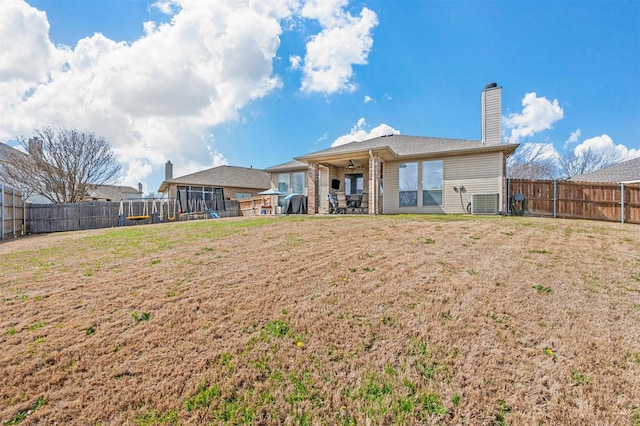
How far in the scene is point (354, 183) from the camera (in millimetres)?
15875

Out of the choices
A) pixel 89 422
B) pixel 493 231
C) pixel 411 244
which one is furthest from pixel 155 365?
pixel 493 231

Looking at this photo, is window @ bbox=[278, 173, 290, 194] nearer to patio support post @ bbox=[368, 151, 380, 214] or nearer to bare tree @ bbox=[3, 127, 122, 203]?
patio support post @ bbox=[368, 151, 380, 214]

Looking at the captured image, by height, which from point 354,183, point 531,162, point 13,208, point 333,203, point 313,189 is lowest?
point 13,208

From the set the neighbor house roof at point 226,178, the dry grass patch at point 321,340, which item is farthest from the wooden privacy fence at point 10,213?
the neighbor house roof at point 226,178

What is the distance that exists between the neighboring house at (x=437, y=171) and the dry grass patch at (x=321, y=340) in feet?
23.2

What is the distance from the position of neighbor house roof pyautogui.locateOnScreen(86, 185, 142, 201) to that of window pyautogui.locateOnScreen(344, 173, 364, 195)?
30523 mm

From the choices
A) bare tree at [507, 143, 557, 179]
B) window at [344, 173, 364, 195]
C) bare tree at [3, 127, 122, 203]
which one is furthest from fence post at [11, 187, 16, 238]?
bare tree at [507, 143, 557, 179]

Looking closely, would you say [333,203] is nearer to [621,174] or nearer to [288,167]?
[288,167]

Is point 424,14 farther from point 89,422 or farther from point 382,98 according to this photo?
point 89,422

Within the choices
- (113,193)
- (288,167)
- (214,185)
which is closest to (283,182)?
(288,167)

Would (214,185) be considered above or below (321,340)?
above

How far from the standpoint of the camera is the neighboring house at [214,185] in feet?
73.9

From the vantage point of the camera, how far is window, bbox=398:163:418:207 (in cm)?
1280

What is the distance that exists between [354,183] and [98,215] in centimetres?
1440
